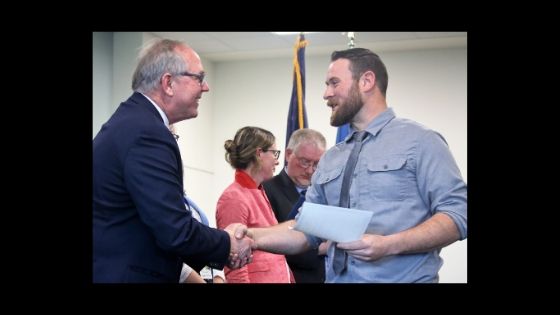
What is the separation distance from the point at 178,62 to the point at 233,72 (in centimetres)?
532

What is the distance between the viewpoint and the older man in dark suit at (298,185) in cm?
360

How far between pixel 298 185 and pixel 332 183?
1.45m

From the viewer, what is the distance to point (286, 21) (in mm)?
2688

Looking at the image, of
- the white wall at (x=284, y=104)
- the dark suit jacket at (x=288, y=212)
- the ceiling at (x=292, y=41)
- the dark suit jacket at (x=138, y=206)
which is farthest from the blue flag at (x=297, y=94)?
the dark suit jacket at (x=138, y=206)

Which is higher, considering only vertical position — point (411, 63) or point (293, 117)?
point (411, 63)

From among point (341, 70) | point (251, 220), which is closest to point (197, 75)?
point (341, 70)

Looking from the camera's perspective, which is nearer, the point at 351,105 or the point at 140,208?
the point at 140,208

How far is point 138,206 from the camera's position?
87.0 inches

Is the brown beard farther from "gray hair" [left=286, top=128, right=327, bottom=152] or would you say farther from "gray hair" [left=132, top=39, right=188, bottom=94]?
"gray hair" [left=286, top=128, right=327, bottom=152]

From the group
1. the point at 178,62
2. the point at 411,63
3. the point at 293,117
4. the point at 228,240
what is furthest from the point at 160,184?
the point at 411,63

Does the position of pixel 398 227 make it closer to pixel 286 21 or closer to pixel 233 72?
pixel 286 21

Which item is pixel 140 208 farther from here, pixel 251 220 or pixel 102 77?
pixel 102 77

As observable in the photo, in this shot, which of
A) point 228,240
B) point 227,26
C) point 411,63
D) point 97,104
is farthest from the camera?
point 411,63

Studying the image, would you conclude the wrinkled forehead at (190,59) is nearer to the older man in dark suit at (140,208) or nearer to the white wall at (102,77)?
the older man in dark suit at (140,208)
